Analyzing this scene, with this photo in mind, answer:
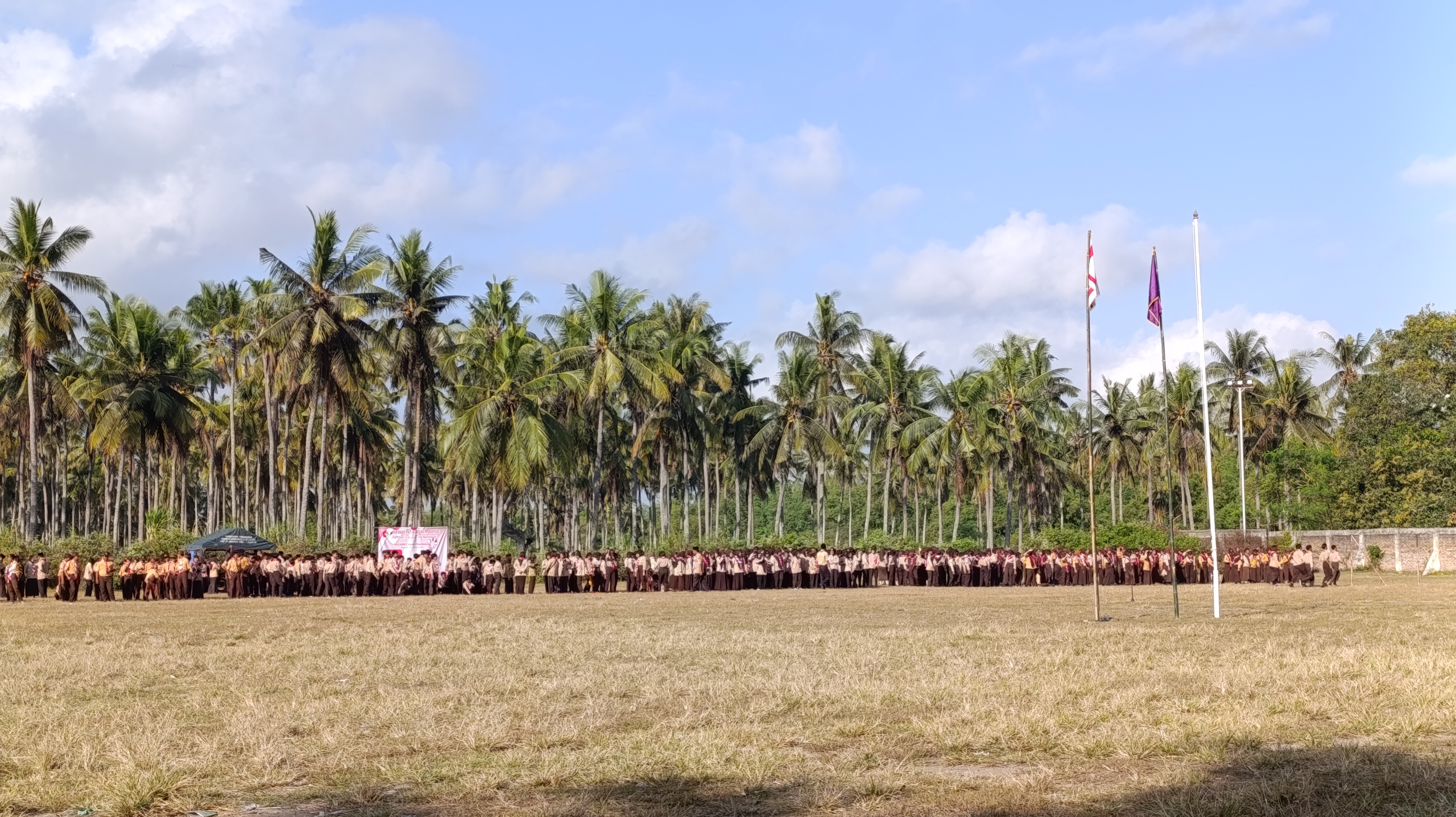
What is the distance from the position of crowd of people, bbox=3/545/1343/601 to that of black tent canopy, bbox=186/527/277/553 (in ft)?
1.58

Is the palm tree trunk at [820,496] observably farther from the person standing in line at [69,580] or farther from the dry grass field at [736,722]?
the dry grass field at [736,722]

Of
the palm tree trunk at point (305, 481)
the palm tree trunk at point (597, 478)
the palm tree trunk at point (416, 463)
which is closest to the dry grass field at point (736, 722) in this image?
the palm tree trunk at point (416, 463)

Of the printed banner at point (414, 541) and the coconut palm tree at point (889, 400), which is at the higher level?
the coconut palm tree at point (889, 400)

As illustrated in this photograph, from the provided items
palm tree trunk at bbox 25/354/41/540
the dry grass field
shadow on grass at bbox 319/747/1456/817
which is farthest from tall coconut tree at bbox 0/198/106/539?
shadow on grass at bbox 319/747/1456/817

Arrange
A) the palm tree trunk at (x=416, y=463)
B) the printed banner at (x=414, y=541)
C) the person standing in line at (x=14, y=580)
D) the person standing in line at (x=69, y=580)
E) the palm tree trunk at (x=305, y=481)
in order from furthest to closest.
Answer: the palm tree trunk at (x=305, y=481), the palm tree trunk at (x=416, y=463), the printed banner at (x=414, y=541), the person standing in line at (x=69, y=580), the person standing in line at (x=14, y=580)

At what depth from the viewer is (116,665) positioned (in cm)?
1509

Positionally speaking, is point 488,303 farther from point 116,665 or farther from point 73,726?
point 73,726

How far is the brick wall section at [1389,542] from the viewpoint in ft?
170

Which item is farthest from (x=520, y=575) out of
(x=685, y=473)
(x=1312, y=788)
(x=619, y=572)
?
(x=1312, y=788)

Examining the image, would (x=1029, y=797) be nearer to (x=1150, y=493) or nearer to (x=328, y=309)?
(x=328, y=309)

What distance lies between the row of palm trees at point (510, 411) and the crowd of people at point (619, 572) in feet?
16.2

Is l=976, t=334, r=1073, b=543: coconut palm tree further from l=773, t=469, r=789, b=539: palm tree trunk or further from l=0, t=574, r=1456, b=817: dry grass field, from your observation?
l=0, t=574, r=1456, b=817: dry grass field

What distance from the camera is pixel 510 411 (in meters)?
46.5

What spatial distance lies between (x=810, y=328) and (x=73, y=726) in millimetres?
57263
